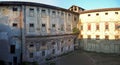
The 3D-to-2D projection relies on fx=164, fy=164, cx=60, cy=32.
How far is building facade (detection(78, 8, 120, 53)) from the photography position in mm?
38406

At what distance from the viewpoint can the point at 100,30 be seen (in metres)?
39.8

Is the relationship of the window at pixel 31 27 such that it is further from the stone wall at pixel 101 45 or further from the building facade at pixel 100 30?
the stone wall at pixel 101 45

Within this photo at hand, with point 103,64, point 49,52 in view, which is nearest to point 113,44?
point 103,64

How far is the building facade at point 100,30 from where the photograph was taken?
3841 centimetres

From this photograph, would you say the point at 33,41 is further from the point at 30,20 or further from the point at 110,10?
the point at 110,10

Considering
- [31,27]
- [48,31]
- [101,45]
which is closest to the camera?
[31,27]

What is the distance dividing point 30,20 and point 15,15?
259 centimetres

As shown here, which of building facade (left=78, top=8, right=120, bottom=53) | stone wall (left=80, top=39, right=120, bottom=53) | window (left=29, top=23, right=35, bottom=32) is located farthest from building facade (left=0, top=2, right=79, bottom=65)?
Answer: building facade (left=78, top=8, right=120, bottom=53)

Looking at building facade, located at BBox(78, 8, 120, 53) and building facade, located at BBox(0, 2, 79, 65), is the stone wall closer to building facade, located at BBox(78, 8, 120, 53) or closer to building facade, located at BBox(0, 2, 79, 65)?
building facade, located at BBox(78, 8, 120, 53)

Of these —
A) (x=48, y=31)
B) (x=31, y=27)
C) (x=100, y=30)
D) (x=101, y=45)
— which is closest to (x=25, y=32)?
(x=31, y=27)

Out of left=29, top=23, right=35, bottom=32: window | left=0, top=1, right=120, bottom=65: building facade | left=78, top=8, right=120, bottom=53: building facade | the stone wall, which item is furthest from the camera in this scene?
left=78, top=8, right=120, bottom=53: building facade

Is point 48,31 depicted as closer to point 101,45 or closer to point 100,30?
point 100,30

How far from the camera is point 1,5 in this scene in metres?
27.4

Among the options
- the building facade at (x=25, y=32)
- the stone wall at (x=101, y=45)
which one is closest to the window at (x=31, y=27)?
the building facade at (x=25, y=32)
